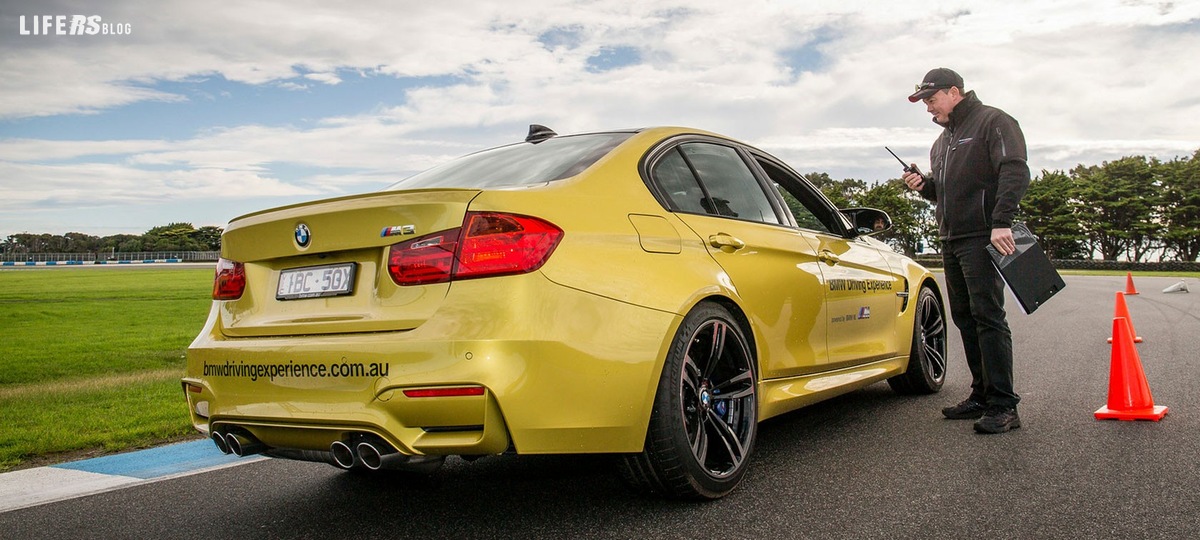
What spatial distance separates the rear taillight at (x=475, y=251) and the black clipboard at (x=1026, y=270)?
10.2 ft

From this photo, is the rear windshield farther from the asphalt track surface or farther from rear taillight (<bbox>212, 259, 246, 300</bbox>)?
the asphalt track surface

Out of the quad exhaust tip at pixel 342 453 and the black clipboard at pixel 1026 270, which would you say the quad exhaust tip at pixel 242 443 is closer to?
the quad exhaust tip at pixel 342 453

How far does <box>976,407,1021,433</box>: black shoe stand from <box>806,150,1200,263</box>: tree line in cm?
9177

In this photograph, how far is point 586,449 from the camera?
10.3 ft

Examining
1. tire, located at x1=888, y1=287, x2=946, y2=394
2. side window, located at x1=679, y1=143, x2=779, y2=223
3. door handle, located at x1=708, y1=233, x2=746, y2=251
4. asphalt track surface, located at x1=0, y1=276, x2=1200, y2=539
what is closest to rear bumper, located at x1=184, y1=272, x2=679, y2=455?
asphalt track surface, located at x1=0, y1=276, x2=1200, y2=539

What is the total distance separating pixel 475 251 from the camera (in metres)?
3.00

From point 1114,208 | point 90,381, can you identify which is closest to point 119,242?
point 1114,208

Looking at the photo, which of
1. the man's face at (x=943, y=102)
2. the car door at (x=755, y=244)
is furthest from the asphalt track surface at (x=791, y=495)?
the man's face at (x=943, y=102)

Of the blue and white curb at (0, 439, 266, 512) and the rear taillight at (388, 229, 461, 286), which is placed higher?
the rear taillight at (388, 229, 461, 286)

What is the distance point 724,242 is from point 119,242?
194m

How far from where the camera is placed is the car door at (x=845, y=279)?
4875mm

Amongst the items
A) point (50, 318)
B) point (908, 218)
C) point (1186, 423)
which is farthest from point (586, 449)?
point (908, 218)

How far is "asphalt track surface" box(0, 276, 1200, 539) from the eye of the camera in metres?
3.30

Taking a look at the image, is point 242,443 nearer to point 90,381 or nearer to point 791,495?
point 791,495
